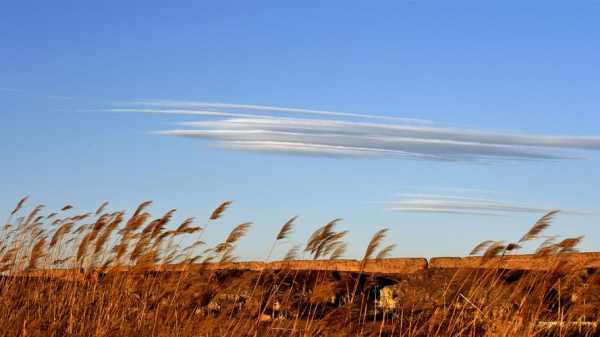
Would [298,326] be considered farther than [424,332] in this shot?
Yes

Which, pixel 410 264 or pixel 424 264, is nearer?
pixel 424 264

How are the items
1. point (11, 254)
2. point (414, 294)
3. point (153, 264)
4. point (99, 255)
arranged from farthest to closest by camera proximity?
point (11, 254) < point (99, 255) < point (153, 264) < point (414, 294)

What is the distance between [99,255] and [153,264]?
1.62 meters

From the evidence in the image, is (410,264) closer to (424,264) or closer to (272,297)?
(424,264)

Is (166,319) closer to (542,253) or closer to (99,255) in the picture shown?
(99,255)

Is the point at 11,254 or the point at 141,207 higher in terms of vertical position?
the point at 141,207

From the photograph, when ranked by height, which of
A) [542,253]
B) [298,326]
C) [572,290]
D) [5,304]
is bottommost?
[5,304]

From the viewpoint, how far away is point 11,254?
8.98 metres

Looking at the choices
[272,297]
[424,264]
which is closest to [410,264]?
[424,264]

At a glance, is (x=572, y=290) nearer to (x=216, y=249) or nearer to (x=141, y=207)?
(x=216, y=249)

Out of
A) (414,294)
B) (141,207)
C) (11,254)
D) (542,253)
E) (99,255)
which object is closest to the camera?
(542,253)

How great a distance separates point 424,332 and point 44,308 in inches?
150

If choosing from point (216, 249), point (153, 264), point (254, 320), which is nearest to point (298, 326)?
point (254, 320)

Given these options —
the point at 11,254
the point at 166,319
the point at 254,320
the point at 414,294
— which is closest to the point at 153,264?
the point at 166,319
